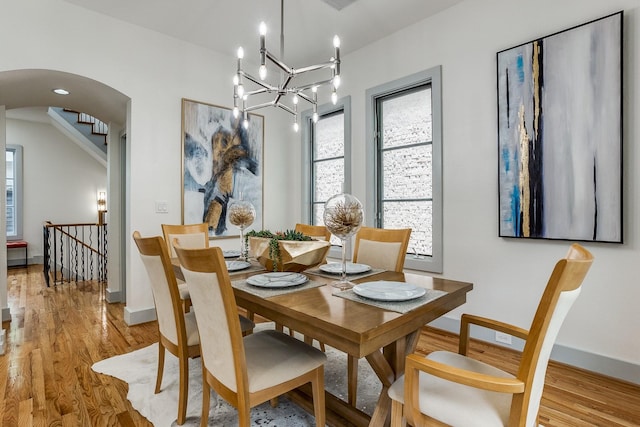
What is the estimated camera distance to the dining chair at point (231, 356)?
1146mm

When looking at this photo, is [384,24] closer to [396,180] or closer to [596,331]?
[396,180]

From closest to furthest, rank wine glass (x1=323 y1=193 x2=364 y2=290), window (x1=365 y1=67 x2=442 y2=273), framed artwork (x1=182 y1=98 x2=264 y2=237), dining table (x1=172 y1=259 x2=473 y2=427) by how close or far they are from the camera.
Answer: dining table (x1=172 y1=259 x2=473 y2=427) → wine glass (x1=323 y1=193 x2=364 y2=290) → window (x1=365 y1=67 x2=442 y2=273) → framed artwork (x1=182 y1=98 x2=264 y2=237)

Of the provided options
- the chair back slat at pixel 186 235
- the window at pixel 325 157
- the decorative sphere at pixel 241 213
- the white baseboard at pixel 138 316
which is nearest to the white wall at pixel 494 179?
the window at pixel 325 157

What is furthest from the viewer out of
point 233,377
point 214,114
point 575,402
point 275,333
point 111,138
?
point 111,138

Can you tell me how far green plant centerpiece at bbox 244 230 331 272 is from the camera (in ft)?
5.49

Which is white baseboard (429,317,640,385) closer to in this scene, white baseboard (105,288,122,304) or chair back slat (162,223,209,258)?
chair back slat (162,223,209,258)

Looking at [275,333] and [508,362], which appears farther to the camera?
[508,362]

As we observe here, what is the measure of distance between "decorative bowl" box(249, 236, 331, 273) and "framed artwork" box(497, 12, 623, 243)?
5.57 ft

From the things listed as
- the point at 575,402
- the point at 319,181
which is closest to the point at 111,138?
the point at 319,181

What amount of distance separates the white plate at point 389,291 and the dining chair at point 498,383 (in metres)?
0.26

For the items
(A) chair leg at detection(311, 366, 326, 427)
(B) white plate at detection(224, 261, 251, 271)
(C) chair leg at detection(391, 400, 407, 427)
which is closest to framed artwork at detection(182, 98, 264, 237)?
(B) white plate at detection(224, 261, 251, 271)

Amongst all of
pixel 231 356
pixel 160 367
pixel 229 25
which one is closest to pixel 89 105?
pixel 229 25

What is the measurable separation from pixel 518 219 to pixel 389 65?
2001mm

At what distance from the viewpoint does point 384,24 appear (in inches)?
125
